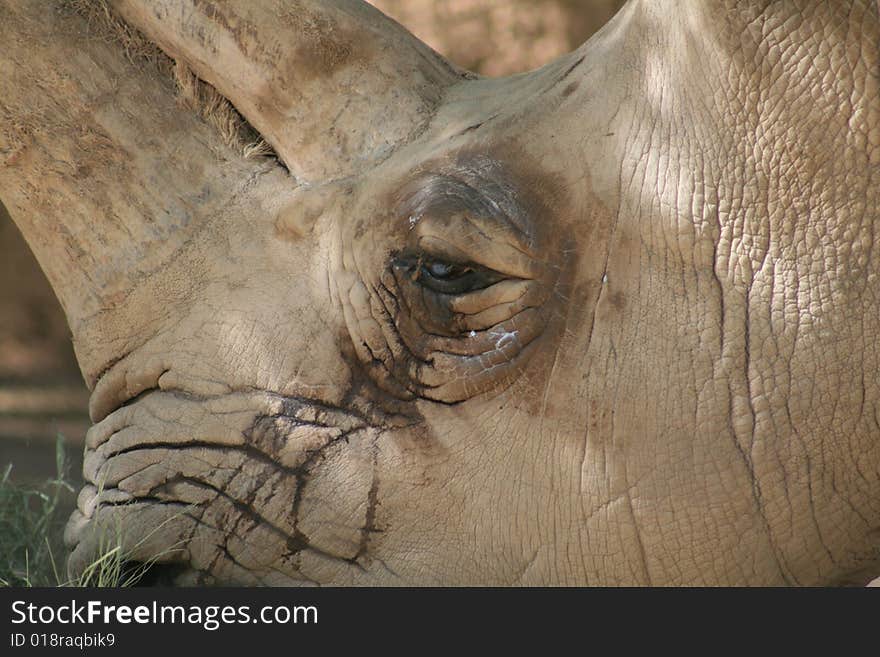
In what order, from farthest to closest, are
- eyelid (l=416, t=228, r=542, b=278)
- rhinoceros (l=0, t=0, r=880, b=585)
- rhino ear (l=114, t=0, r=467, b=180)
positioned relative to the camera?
1. rhino ear (l=114, t=0, r=467, b=180)
2. eyelid (l=416, t=228, r=542, b=278)
3. rhinoceros (l=0, t=0, r=880, b=585)

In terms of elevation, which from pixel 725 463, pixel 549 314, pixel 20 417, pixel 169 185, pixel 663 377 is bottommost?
pixel 725 463

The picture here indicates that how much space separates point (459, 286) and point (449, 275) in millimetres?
32

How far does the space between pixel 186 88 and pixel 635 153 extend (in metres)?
1.19

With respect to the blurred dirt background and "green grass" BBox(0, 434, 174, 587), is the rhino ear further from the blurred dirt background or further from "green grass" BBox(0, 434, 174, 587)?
the blurred dirt background

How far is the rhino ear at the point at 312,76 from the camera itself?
2941 mm

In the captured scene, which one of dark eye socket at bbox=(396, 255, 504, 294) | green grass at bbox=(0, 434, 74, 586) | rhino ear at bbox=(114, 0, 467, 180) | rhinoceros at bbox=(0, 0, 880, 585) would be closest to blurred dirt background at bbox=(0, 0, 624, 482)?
green grass at bbox=(0, 434, 74, 586)

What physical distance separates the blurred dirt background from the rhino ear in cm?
312

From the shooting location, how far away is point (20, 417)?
5.93 meters

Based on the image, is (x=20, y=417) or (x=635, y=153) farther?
(x=20, y=417)

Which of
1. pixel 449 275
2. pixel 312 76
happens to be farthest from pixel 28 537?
pixel 449 275

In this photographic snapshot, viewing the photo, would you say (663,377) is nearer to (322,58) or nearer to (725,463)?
(725,463)

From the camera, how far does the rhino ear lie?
2941 mm

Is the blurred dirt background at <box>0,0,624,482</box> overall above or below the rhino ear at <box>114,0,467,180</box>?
above

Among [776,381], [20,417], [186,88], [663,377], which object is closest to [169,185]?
[186,88]
